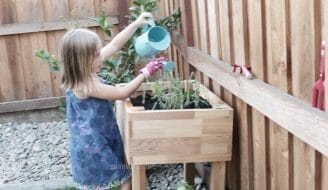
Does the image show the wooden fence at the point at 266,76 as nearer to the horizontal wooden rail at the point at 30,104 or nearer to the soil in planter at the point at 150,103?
the soil in planter at the point at 150,103

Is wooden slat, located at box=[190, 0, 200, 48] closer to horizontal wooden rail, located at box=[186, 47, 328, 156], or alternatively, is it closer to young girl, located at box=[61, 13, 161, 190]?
horizontal wooden rail, located at box=[186, 47, 328, 156]

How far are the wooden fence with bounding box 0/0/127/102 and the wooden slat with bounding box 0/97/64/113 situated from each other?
0.23 ft

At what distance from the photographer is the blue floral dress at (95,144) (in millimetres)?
2793

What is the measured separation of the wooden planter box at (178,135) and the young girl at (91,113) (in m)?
0.14

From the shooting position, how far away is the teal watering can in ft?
9.85

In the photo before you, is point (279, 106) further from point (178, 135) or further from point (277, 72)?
point (178, 135)

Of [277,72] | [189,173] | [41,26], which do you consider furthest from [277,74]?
[41,26]

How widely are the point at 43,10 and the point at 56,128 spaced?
120cm

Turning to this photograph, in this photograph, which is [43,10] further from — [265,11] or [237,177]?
[265,11]

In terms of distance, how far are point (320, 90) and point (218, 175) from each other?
44.3 inches

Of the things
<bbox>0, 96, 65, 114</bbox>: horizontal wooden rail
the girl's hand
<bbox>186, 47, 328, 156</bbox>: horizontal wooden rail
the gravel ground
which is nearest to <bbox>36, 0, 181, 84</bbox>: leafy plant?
the gravel ground

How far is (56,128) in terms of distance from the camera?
553 cm

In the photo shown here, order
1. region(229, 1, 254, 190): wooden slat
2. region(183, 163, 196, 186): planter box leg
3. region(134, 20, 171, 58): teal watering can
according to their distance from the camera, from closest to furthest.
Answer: region(229, 1, 254, 190): wooden slat, region(134, 20, 171, 58): teal watering can, region(183, 163, 196, 186): planter box leg

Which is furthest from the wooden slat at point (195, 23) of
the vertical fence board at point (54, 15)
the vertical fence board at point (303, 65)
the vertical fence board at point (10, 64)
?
the vertical fence board at point (10, 64)
